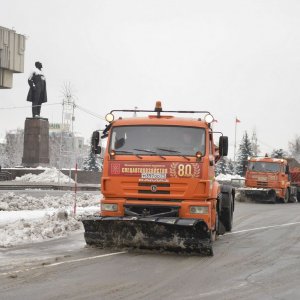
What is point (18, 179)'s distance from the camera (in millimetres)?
39500

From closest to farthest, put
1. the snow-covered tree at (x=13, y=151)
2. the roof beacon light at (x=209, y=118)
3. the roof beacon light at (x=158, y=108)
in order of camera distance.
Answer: the roof beacon light at (x=209, y=118) → the roof beacon light at (x=158, y=108) → the snow-covered tree at (x=13, y=151)

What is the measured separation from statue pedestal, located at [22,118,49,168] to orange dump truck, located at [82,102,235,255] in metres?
30.5

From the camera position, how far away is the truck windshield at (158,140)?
10.3 m

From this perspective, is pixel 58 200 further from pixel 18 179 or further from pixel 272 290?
pixel 18 179

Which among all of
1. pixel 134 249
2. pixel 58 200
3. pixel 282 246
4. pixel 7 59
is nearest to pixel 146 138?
pixel 134 249

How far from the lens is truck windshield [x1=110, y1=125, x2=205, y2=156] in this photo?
1033 centimetres

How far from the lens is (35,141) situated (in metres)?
40.3

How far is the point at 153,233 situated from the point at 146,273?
1681 mm

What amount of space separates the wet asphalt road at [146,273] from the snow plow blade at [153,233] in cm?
22

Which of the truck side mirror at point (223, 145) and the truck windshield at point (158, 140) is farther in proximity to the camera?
the truck side mirror at point (223, 145)

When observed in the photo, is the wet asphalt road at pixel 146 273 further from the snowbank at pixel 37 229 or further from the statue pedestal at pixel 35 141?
the statue pedestal at pixel 35 141

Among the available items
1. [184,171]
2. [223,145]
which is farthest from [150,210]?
[223,145]

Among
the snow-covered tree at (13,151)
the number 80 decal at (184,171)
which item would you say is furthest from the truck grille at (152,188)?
the snow-covered tree at (13,151)

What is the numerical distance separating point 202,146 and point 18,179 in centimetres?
3104
